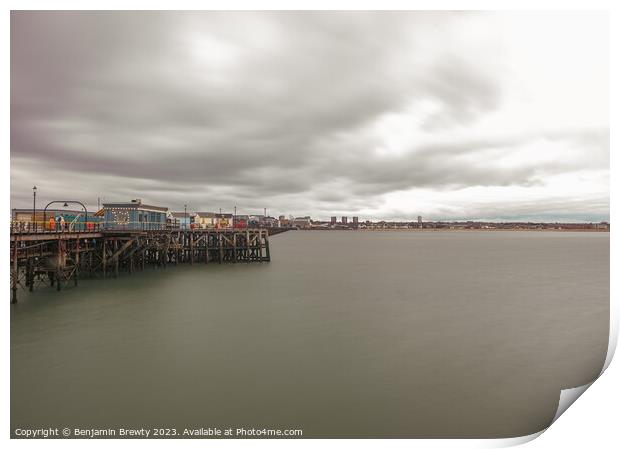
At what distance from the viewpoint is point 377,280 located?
31.6m

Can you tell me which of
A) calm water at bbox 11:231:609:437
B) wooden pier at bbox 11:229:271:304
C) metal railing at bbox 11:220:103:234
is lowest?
calm water at bbox 11:231:609:437

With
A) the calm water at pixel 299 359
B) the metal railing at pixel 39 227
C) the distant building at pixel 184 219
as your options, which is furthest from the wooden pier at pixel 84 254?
the distant building at pixel 184 219

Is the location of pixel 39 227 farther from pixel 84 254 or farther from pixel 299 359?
pixel 299 359

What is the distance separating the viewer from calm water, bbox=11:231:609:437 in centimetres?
861

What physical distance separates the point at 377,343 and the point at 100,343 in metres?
11.2

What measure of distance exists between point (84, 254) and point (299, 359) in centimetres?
2579

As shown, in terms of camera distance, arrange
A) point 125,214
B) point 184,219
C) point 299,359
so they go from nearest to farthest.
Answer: point 299,359 → point 125,214 → point 184,219

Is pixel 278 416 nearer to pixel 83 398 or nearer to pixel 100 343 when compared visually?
pixel 83 398

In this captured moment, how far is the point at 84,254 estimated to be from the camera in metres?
28.9

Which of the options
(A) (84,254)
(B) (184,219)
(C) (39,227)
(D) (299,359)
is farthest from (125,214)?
(D) (299,359)

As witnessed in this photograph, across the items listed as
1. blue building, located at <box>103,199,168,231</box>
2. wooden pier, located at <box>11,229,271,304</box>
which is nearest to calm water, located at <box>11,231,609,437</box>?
wooden pier, located at <box>11,229,271,304</box>

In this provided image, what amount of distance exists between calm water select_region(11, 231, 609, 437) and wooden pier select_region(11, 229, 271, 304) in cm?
172

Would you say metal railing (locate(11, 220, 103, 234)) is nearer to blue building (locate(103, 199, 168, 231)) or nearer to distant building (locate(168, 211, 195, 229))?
blue building (locate(103, 199, 168, 231))

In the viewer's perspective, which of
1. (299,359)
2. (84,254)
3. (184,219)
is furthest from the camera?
(184,219)
